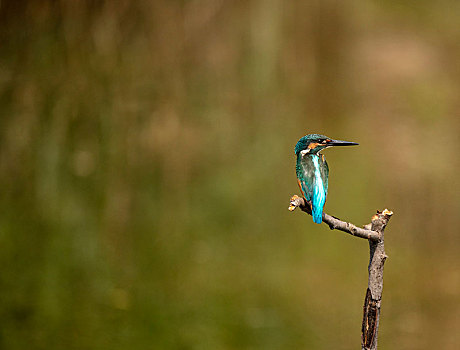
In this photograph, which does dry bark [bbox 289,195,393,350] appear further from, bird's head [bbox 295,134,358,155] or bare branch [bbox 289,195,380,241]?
bird's head [bbox 295,134,358,155]

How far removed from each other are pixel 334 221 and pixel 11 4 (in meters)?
1.48

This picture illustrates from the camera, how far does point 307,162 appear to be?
3.26 ft

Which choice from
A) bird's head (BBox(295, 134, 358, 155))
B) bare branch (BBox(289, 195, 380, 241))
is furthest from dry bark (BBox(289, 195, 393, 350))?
bird's head (BBox(295, 134, 358, 155))

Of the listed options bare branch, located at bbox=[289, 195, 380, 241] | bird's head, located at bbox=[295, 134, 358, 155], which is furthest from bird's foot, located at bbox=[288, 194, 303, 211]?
bird's head, located at bbox=[295, 134, 358, 155]

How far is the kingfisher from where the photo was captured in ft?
3.14

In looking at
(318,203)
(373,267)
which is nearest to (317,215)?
(318,203)

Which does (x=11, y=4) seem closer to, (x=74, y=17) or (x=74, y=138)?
(x=74, y=17)

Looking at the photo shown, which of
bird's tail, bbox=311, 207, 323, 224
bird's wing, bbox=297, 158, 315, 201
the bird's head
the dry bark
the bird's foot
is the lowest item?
the dry bark

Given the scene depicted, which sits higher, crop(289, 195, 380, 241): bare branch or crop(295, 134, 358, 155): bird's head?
crop(295, 134, 358, 155): bird's head

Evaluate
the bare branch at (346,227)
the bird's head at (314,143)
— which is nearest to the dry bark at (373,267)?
the bare branch at (346,227)

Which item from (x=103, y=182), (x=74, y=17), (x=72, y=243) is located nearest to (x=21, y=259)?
(x=72, y=243)

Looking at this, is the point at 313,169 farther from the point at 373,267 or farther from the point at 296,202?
the point at 373,267

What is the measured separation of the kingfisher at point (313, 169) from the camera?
0.96 meters

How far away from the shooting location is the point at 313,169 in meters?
0.99
